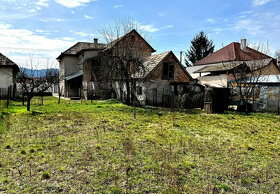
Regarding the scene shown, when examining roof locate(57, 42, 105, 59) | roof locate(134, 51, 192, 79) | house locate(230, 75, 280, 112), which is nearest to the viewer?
house locate(230, 75, 280, 112)

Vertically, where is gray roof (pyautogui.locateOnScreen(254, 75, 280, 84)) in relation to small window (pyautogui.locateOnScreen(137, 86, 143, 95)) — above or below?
above

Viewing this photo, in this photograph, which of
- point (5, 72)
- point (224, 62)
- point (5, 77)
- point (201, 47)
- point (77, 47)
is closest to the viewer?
point (5, 77)

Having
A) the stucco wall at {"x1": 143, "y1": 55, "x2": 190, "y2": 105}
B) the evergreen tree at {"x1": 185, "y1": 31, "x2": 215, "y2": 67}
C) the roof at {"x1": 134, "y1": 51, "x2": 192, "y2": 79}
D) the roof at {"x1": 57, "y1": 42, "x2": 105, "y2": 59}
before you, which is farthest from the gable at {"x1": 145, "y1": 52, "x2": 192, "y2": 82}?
the evergreen tree at {"x1": 185, "y1": 31, "x2": 215, "y2": 67}

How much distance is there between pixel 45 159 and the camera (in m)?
5.36

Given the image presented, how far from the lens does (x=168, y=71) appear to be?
65.6 feet

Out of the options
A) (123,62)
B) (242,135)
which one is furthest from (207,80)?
(242,135)

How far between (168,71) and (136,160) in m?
15.5

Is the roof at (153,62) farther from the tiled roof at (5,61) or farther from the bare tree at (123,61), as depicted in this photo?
the tiled roof at (5,61)

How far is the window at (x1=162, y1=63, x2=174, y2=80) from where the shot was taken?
19.8 m

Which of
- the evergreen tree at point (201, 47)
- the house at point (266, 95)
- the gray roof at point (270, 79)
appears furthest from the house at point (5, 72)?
the evergreen tree at point (201, 47)

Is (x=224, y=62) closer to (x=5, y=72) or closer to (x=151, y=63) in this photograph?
(x=151, y=63)

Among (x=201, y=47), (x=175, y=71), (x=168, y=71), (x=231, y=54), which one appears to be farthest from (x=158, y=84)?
(x=201, y=47)

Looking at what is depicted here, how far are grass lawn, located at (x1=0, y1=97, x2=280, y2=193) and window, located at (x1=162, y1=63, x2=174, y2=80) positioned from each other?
1155 centimetres

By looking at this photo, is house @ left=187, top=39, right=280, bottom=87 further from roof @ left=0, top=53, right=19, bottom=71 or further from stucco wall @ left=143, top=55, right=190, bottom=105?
roof @ left=0, top=53, right=19, bottom=71
